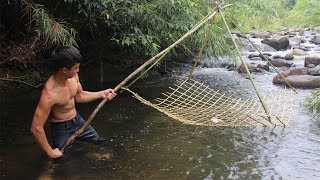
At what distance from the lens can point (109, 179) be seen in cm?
334

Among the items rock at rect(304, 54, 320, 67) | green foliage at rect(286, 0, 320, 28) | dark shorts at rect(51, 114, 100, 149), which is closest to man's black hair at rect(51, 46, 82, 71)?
dark shorts at rect(51, 114, 100, 149)

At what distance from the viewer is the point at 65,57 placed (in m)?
2.81

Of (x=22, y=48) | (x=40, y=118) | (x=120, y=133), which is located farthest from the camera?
(x=22, y=48)

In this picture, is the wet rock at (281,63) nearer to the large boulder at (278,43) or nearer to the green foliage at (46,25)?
the large boulder at (278,43)

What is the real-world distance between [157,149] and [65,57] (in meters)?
1.71

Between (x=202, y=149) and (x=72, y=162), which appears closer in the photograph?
(x=72, y=162)

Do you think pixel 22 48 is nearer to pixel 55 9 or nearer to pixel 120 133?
pixel 55 9

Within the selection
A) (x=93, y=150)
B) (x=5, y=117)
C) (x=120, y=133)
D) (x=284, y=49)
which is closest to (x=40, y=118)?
(x=93, y=150)

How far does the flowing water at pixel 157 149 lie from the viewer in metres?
3.49

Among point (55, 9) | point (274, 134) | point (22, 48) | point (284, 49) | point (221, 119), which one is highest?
point (55, 9)

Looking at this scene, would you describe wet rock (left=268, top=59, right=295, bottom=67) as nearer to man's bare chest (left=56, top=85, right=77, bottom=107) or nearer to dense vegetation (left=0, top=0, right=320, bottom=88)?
dense vegetation (left=0, top=0, right=320, bottom=88)

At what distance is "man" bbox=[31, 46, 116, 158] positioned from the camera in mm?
2836

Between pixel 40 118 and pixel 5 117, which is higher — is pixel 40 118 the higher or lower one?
the higher one

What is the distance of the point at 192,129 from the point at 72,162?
1763 mm
